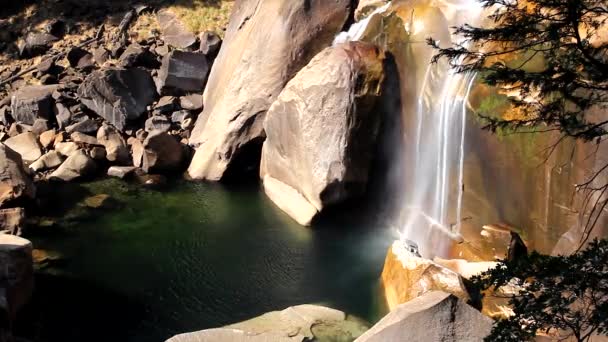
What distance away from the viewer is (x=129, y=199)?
58.7 feet

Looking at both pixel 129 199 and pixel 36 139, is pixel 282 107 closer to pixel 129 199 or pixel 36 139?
pixel 129 199

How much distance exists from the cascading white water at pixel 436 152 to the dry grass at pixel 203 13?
12.3m

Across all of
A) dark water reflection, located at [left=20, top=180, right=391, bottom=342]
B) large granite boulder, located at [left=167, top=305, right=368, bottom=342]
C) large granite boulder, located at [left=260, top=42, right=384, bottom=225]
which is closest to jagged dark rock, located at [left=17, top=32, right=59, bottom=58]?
dark water reflection, located at [left=20, top=180, right=391, bottom=342]

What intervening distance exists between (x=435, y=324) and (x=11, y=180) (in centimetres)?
1196

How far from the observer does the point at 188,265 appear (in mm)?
13625

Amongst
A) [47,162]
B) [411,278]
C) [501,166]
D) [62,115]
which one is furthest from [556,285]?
[62,115]

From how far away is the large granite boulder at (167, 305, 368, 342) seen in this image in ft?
32.4

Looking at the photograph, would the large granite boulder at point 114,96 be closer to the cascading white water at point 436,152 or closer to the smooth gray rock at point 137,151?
the smooth gray rock at point 137,151

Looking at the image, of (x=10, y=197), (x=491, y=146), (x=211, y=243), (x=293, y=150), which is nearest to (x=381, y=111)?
(x=293, y=150)

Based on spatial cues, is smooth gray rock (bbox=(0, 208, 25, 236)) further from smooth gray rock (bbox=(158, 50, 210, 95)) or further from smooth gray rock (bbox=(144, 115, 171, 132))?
smooth gray rock (bbox=(158, 50, 210, 95))

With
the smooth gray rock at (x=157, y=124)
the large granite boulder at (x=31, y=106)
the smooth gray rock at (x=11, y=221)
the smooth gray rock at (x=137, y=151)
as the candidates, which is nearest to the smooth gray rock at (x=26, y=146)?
the large granite boulder at (x=31, y=106)

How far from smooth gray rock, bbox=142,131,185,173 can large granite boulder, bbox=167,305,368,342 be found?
985 centimetres

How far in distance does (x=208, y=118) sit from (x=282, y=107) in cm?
500

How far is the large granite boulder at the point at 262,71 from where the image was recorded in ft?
61.4
